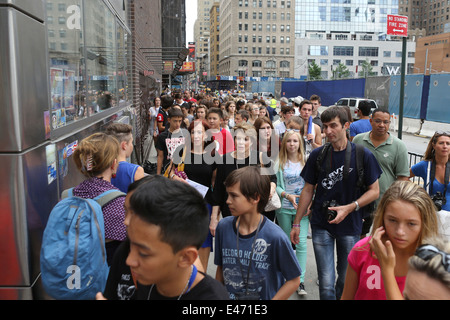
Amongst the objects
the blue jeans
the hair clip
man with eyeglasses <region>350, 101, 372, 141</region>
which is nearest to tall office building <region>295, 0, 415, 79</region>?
man with eyeglasses <region>350, 101, 372, 141</region>

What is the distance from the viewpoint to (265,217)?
3057mm

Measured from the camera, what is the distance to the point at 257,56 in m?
135

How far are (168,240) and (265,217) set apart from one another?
1453 millimetres

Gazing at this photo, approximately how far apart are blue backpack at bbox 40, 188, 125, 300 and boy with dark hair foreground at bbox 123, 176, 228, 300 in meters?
0.86

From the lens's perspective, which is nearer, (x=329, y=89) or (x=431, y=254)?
(x=431, y=254)

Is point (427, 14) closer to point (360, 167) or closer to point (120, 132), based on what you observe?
point (360, 167)

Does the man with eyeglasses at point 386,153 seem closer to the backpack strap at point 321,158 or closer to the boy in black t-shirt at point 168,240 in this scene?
the backpack strap at point 321,158

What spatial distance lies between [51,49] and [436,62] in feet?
485

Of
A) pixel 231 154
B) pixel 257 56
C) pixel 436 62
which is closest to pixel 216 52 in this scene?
pixel 257 56

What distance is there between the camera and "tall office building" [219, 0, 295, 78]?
134m

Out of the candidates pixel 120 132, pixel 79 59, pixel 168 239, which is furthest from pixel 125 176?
pixel 168 239

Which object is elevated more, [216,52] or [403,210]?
[216,52]

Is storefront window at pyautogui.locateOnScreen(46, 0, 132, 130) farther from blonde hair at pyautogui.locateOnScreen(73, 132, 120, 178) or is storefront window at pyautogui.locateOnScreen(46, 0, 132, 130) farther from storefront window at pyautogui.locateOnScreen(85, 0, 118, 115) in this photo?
blonde hair at pyautogui.locateOnScreen(73, 132, 120, 178)

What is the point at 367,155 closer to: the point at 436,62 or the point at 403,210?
the point at 403,210
